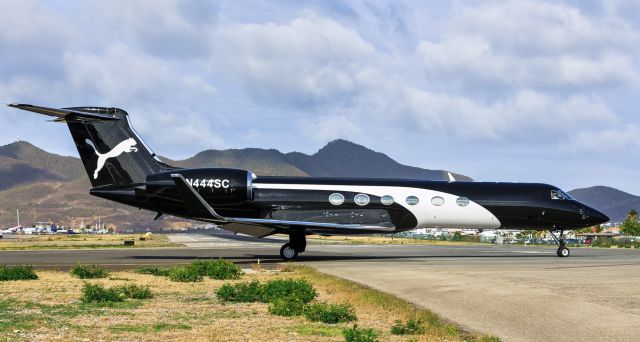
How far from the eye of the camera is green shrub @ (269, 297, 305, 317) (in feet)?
40.5

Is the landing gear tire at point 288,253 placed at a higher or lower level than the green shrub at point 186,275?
higher

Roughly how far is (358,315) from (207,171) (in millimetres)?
16963

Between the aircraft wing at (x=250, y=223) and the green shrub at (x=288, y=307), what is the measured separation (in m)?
13.5

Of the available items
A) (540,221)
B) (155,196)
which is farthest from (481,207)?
(155,196)

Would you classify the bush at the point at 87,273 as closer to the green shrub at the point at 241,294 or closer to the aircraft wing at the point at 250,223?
the aircraft wing at the point at 250,223

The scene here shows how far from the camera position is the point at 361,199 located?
29266 millimetres

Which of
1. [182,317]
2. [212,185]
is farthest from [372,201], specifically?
[182,317]

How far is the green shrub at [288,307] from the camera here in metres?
12.4

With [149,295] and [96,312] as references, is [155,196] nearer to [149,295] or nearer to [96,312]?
[149,295]

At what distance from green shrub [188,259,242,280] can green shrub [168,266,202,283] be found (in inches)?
7.5

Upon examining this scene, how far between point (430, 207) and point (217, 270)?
1265 cm

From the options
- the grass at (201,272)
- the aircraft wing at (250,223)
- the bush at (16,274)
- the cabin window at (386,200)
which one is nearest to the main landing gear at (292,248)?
the aircraft wing at (250,223)

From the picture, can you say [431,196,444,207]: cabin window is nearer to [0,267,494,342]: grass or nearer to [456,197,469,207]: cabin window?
A: [456,197,469,207]: cabin window

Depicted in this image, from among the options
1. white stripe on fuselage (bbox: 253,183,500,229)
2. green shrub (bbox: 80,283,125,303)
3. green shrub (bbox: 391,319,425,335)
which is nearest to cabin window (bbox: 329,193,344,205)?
white stripe on fuselage (bbox: 253,183,500,229)
